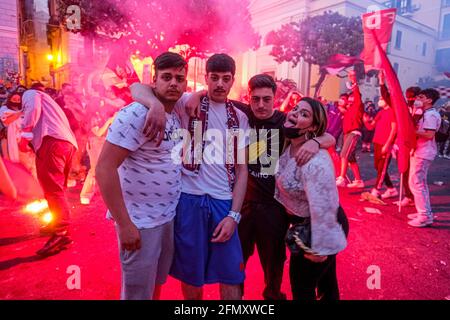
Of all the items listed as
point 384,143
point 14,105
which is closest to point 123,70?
point 14,105

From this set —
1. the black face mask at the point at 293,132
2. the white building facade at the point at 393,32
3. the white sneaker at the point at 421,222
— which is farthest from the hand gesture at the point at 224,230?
the white building facade at the point at 393,32

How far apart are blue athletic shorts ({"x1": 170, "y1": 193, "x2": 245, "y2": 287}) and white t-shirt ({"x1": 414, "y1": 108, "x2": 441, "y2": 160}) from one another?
3844mm

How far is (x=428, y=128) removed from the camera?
4461 millimetres

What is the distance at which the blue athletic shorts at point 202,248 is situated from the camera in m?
1.98

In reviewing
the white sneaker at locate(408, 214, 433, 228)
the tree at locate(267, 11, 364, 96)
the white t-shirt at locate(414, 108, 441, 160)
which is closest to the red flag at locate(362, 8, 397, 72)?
the white t-shirt at locate(414, 108, 441, 160)

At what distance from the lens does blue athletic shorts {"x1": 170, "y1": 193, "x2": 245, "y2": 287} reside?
1978 mm

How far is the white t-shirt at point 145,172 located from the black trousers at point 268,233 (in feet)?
2.43

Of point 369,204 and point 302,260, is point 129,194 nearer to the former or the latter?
point 302,260

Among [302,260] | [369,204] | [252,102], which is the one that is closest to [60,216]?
[252,102]

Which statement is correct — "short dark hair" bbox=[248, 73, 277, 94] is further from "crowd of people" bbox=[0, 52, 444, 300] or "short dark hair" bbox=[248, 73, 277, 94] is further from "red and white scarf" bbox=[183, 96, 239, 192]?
"red and white scarf" bbox=[183, 96, 239, 192]

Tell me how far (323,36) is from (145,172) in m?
18.8

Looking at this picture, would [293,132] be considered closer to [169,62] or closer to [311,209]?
[311,209]

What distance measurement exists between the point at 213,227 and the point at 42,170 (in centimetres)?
256

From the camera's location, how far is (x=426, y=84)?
2470 cm
